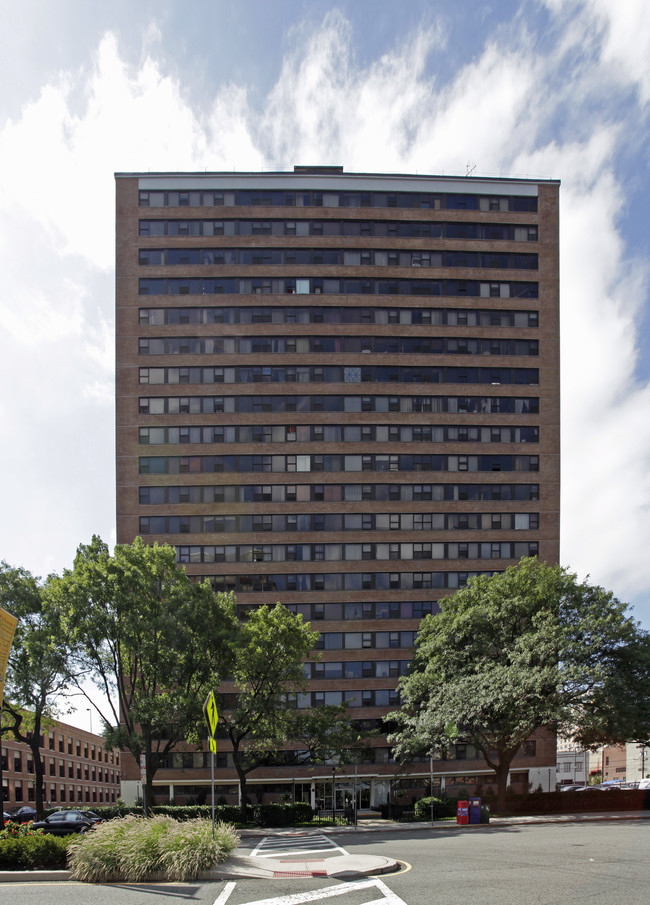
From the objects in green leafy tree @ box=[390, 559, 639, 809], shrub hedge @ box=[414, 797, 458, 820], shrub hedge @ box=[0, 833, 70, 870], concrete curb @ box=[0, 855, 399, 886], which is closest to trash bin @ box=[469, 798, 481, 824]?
green leafy tree @ box=[390, 559, 639, 809]

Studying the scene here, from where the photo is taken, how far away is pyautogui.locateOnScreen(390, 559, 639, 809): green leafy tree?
39.0 metres

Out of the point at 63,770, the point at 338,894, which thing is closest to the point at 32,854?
the point at 338,894

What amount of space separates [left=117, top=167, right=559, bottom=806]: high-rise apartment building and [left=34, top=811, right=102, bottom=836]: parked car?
58.2 ft

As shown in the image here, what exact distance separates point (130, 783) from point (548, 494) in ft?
126

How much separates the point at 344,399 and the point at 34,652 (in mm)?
31225

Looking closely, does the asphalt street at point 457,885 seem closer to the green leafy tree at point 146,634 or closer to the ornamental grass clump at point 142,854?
the ornamental grass clump at point 142,854

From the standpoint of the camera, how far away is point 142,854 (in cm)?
1727

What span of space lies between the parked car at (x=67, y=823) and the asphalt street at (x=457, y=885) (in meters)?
17.1

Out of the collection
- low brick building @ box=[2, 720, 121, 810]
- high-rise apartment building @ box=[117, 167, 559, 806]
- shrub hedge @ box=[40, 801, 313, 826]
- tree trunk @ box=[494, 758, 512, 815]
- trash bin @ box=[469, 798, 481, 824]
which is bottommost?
low brick building @ box=[2, 720, 121, 810]

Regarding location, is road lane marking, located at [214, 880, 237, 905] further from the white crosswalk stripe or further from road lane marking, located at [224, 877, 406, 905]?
the white crosswalk stripe

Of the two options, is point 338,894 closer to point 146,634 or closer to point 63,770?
point 146,634

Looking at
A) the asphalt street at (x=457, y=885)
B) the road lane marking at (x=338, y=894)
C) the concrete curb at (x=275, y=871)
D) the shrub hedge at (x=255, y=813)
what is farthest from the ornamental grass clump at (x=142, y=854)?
the shrub hedge at (x=255, y=813)

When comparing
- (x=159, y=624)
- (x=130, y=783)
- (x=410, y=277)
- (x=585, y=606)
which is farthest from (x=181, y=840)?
(x=410, y=277)

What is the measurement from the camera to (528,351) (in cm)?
6494
